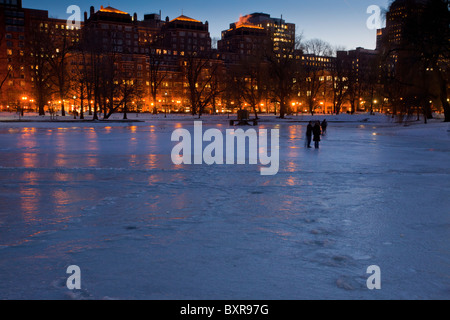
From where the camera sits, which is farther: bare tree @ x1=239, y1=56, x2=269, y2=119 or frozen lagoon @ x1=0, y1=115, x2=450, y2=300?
bare tree @ x1=239, y1=56, x2=269, y2=119

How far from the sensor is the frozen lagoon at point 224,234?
407cm

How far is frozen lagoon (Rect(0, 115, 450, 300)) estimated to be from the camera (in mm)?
4066

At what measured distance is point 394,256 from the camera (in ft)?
16.1

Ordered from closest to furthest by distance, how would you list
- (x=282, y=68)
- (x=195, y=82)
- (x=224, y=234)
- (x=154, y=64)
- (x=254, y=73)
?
1. (x=224, y=234)
2. (x=282, y=68)
3. (x=195, y=82)
4. (x=254, y=73)
5. (x=154, y=64)

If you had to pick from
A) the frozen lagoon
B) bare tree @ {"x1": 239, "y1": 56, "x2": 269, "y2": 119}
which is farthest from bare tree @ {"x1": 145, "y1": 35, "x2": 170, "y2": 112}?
the frozen lagoon

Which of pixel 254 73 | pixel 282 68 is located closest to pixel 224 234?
pixel 282 68

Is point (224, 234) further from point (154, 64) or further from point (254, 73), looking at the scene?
point (154, 64)

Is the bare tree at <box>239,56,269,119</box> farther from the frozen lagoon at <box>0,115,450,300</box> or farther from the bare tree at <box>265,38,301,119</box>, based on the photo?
the frozen lagoon at <box>0,115,450,300</box>

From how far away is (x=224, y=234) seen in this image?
581 centimetres

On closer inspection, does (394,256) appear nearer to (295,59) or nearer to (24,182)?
(24,182)

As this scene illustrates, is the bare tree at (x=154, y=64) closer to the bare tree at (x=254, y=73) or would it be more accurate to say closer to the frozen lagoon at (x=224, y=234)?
the bare tree at (x=254, y=73)

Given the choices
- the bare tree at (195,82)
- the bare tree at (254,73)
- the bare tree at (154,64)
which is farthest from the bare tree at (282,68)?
the bare tree at (154,64)

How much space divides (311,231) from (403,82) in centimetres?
3635

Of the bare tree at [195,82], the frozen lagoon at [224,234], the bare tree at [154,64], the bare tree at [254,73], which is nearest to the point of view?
the frozen lagoon at [224,234]
